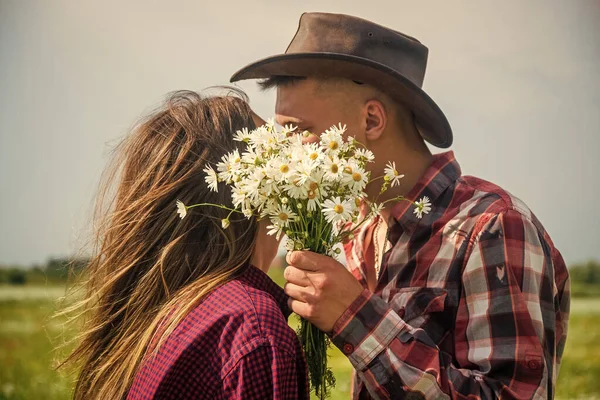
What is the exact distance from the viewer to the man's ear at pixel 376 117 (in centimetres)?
224

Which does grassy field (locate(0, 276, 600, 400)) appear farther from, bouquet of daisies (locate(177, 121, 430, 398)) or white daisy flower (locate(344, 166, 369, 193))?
white daisy flower (locate(344, 166, 369, 193))

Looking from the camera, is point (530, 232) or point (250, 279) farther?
point (530, 232)

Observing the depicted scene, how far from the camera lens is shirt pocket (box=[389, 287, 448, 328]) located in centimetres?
191

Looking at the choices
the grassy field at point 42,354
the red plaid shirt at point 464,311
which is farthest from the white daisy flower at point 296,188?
the grassy field at point 42,354

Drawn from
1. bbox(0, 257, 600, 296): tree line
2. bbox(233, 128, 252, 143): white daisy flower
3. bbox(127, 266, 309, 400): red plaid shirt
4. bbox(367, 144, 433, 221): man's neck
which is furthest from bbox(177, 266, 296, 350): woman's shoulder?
bbox(0, 257, 600, 296): tree line

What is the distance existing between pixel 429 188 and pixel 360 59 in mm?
487

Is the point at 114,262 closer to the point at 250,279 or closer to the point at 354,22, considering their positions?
the point at 250,279

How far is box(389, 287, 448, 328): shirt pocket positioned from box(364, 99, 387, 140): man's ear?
0.56m

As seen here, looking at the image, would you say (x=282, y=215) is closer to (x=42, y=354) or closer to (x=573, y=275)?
(x=573, y=275)

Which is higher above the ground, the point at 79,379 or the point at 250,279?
the point at 250,279

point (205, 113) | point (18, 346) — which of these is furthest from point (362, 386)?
point (18, 346)

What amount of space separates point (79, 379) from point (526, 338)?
129 centimetres

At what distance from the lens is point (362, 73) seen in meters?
2.21

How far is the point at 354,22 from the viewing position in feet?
7.17
